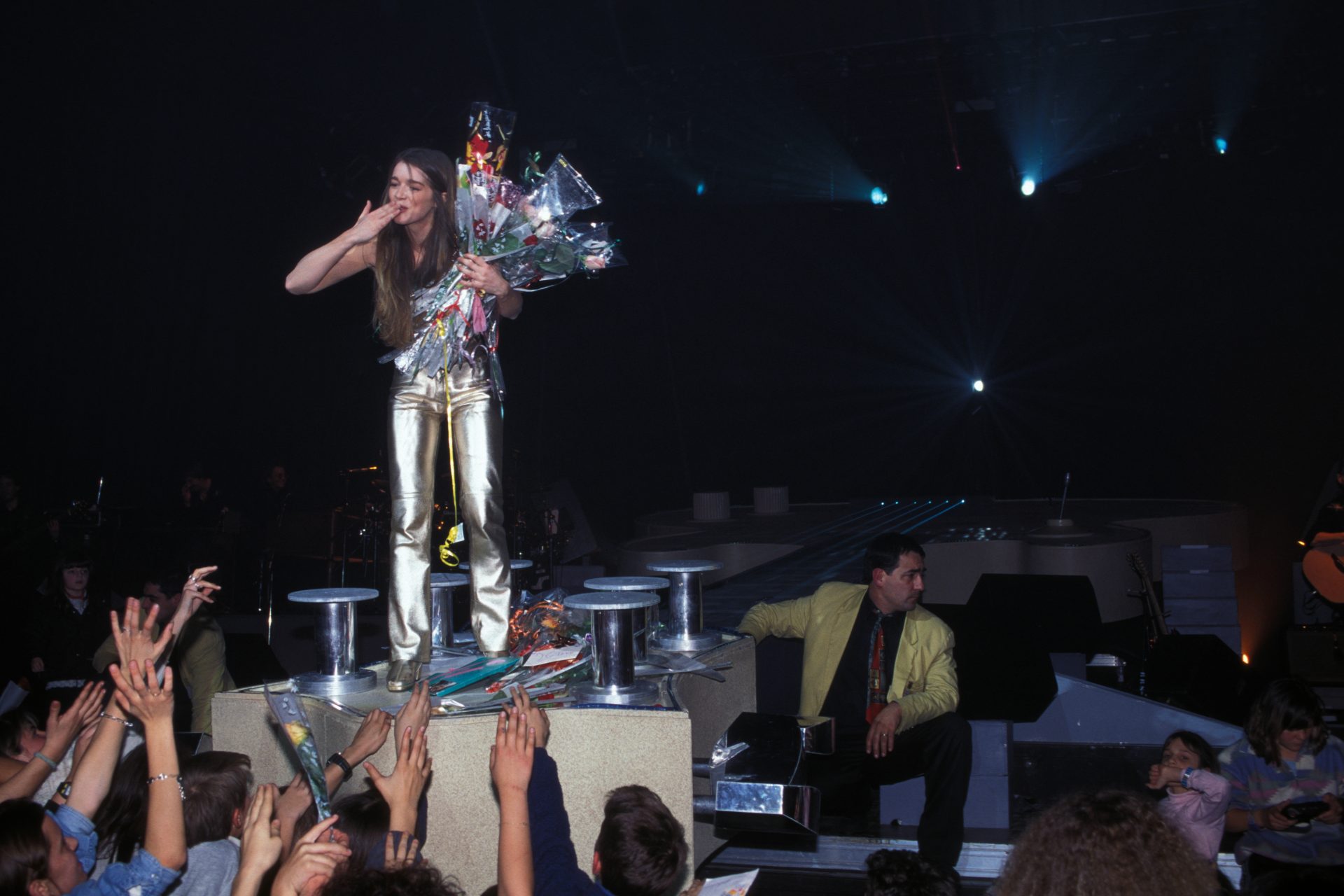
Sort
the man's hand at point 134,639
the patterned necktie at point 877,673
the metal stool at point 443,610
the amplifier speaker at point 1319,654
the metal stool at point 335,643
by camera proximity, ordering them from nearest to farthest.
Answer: the man's hand at point 134,639 < the metal stool at point 335,643 < the metal stool at point 443,610 < the patterned necktie at point 877,673 < the amplifier speaker at point 1319,654

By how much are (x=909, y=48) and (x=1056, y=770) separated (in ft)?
20.1

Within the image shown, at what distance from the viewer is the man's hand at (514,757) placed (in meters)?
2.01

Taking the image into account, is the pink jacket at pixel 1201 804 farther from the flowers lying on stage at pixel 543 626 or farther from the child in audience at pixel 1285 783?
the flowers lying on stage at pixel 543 626

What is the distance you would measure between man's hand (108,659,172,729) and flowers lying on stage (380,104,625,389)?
4.81 feet

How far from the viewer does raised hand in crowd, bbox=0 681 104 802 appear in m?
2.43

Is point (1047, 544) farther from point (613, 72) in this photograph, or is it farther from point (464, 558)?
point (613, 72)

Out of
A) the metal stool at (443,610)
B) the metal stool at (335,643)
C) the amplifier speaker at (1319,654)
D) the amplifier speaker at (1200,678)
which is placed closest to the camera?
the metal stool at (335,643)

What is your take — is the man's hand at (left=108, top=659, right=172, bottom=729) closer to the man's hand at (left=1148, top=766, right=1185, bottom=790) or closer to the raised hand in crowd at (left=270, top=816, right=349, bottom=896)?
the raised hand in crowd at (left=270, top=816, right=349, bottom=896)

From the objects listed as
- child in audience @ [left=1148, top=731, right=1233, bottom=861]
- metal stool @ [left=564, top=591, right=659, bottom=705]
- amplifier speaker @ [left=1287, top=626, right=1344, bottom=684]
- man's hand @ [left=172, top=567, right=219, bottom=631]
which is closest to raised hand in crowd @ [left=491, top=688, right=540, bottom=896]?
metal stool @ [left=564, top=591, right=659, bottom=705]

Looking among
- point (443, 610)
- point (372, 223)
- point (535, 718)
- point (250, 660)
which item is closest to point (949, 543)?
point (250, 660)

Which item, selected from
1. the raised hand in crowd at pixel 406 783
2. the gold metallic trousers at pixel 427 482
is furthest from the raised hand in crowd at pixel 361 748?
the gold metallic trousers at pixel 427 482

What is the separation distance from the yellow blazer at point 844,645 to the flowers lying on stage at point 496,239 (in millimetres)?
1533

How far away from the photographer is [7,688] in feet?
15.5

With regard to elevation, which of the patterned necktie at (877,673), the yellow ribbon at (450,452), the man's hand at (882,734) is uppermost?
the yellow ribbon at (450,452)
